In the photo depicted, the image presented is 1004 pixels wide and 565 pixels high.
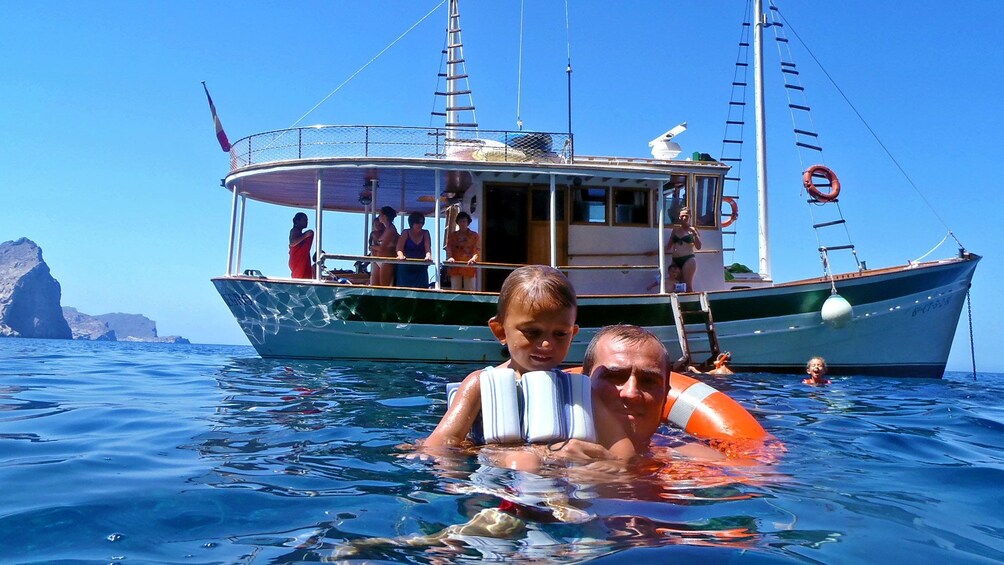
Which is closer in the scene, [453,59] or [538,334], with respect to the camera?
[538,334]

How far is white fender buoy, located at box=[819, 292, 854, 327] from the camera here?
1122 centimetres

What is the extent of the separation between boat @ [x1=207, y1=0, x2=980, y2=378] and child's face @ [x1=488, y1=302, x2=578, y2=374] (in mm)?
7688

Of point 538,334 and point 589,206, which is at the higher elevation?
point 589,206

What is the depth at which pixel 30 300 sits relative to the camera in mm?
130125

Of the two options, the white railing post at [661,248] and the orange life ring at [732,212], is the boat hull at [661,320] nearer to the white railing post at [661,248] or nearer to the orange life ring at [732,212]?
the white railing post at [661,248]

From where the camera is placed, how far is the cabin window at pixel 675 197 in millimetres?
13031

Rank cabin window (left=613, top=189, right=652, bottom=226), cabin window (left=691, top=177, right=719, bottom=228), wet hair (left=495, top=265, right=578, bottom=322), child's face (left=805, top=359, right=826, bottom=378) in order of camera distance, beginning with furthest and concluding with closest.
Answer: cabin window (left=691, top=177, right=719, bottom=228) → cabin window (left=613, top=189, right=652, bottom=226) → child's face (left=805, top=359, right=826, bottom=378) → wet hair (left=495, top=265, right=578, bottom=322)

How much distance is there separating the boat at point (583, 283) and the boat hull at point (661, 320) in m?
0.02

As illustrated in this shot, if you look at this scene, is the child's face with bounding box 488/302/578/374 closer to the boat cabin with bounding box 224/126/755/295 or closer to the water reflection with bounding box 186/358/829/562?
the water reflection with bounding box 186/358/829/562

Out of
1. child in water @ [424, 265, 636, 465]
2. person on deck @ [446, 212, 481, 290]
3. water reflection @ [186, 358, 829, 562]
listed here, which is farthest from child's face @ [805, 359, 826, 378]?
child in water @ [424, 265, 636, 465]

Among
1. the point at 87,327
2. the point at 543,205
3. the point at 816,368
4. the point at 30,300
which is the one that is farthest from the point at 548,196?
the point at 87,327

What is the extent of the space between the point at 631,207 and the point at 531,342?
398 inches

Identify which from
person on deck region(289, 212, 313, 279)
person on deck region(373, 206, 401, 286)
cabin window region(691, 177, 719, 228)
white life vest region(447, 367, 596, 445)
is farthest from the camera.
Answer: cabin window region(691, 177, 719, 228)

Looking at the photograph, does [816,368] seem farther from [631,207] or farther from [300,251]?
[300,251]
